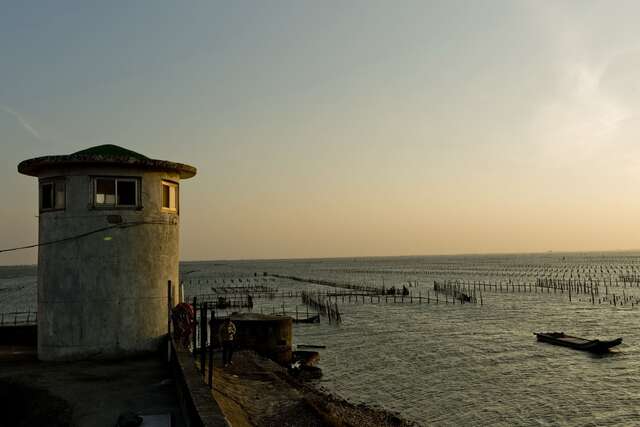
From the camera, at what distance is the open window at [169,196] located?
15062mm


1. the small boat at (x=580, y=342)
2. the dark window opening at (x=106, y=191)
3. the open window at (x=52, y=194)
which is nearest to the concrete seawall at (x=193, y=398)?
the dark window opening at (x=106, y=191)

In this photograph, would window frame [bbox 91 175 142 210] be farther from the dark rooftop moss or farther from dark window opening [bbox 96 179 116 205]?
the dark rooftop moss

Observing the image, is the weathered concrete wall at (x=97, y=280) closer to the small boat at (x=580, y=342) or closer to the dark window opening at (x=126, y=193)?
the dark window opening at (x=126, y=193)

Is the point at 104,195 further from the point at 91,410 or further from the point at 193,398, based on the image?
the point at 193,398

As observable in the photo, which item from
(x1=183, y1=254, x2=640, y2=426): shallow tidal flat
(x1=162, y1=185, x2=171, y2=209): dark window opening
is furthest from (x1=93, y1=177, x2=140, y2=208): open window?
(x1=183, y1=254, x2=640, y2=426): shallow tidal flat

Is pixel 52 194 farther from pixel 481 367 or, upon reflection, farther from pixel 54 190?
pixel 481 367

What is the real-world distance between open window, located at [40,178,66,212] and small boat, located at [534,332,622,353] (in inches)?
1731


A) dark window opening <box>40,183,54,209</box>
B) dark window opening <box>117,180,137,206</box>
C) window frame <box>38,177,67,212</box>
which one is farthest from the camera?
dark window opening <box>40,183,54,209</box>

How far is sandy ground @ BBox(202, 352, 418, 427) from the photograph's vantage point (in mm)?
15746

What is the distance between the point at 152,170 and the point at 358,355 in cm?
3176

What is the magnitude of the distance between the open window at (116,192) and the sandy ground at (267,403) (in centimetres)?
593

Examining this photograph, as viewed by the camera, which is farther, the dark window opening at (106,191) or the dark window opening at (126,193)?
the dark window opening at (126,193)

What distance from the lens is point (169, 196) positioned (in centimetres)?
1530

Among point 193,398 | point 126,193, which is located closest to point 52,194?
point 126,193
